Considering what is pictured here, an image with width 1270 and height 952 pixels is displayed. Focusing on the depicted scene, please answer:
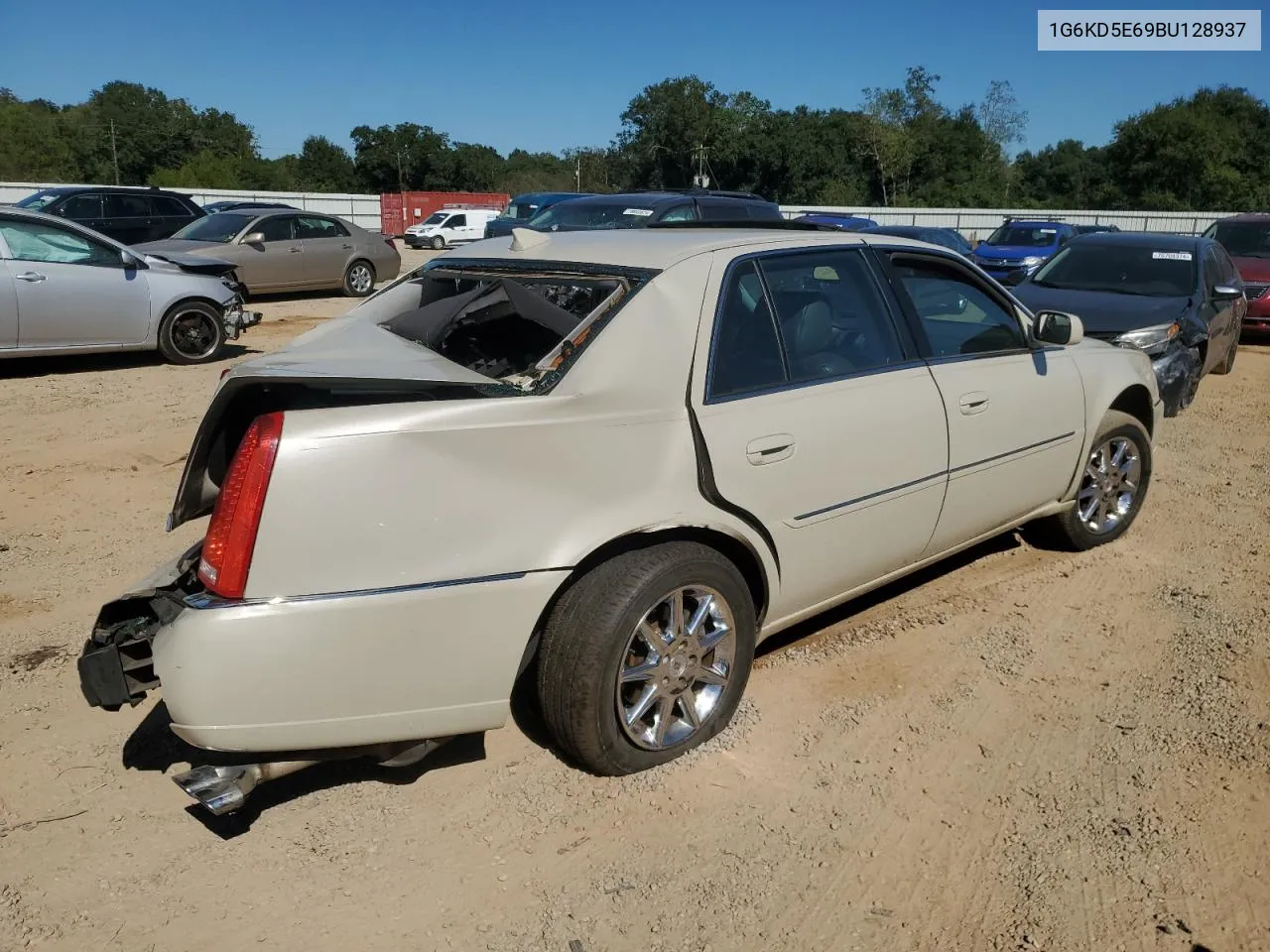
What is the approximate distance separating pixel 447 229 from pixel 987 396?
3459 cm

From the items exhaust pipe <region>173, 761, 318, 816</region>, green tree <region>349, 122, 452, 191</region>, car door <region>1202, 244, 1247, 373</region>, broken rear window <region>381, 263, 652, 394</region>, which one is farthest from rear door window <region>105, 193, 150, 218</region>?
green tree <region>349, 122, 452, 191</region>

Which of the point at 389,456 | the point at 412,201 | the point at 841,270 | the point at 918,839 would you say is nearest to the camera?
the point at 389,456

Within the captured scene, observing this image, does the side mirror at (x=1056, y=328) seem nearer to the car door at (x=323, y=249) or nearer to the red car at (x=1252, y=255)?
the red car at (x=1252, y=255)

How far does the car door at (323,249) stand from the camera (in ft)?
49.4

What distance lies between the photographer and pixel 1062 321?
4363 mm

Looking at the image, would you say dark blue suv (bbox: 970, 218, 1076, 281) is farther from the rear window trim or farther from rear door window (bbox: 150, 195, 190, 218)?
the rear window trim

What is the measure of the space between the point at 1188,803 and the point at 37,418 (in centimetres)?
794

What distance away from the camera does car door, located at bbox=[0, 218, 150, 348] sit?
8742 millimetres

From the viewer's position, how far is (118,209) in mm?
16266

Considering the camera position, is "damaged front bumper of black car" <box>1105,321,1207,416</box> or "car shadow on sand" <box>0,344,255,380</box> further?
"car shadow on sand" <box>0,344,255,380</box>

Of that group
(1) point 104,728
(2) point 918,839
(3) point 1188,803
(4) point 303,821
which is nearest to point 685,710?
(2) point 918,839

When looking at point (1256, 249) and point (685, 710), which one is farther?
point (1256, 249)

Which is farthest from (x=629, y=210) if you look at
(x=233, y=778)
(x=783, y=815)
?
(x=233, y=778)

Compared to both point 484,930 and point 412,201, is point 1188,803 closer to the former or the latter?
point 484,930
